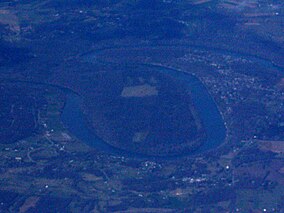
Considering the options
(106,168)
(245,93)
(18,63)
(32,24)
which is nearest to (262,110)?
(245,93)

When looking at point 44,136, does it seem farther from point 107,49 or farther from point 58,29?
point 58,29

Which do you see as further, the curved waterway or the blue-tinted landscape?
the curved waterway

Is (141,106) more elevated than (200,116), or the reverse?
(141,106)

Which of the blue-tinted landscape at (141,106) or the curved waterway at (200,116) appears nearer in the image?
the blue-tinted landscape at (141,106)

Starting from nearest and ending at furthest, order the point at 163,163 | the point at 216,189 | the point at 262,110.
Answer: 1. the point at 216,189
2. the point at 163,163
3. the point at 262,110
